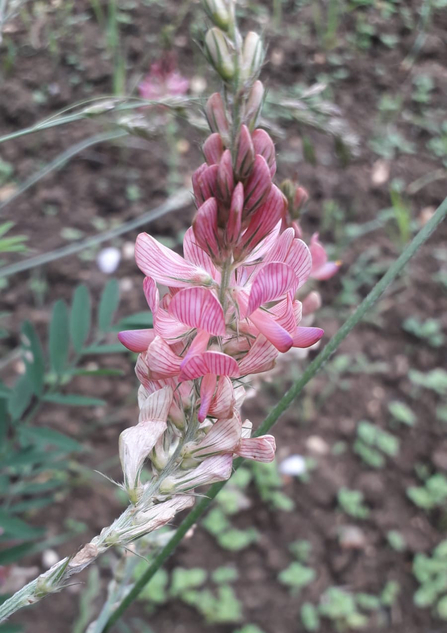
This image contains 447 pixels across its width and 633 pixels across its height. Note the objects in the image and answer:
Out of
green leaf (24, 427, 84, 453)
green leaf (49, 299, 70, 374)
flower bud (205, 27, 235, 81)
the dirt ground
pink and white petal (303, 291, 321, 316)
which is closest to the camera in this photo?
flower bud (205, 27, 235, 81)

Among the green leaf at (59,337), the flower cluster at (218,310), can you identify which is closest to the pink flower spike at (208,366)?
the flower cluster at (218,310)

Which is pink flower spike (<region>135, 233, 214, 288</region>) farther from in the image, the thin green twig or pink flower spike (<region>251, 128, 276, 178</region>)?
the thin green twig

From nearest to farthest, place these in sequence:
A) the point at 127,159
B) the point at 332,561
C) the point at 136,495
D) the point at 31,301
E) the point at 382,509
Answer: the point at 136,495 → the point at 332,561 → the point at 382,509 → the point at 31,301 → the point at 127,159

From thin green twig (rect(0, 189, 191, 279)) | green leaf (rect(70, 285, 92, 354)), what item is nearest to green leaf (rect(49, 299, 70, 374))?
green leaf (rect(70, 285, 92, 354))

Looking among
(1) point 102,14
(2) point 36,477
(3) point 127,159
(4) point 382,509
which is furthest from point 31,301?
(1) point 102,14

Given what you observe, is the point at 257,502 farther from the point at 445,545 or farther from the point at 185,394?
the point at 185,394

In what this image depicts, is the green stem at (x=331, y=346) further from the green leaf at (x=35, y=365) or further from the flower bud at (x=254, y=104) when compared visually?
the green leaf at (x=35, y=365)
